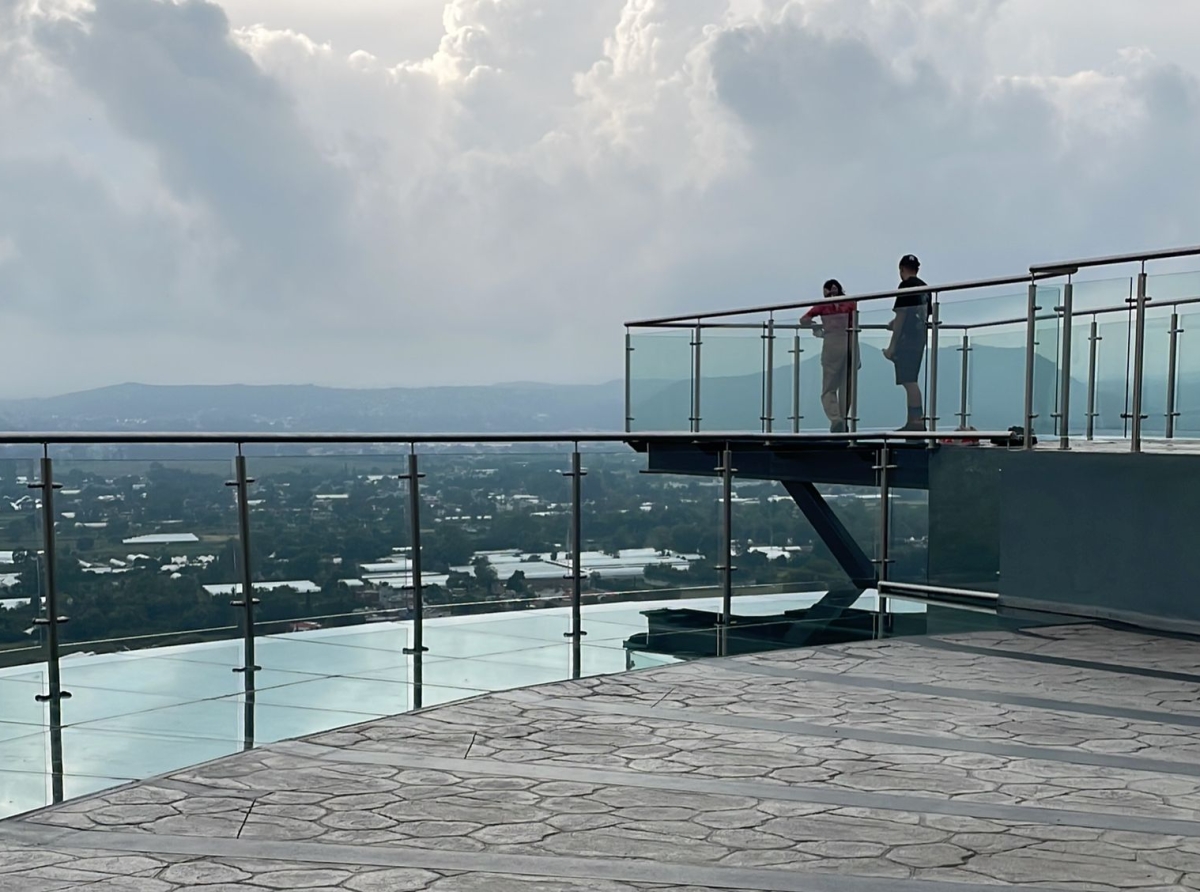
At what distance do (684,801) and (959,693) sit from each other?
7.91 ft

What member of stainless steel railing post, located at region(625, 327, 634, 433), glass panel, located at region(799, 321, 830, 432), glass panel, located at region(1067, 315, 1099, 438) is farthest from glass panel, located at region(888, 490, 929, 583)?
stainless steel railing post, located at region(625, 327, 634, 433)

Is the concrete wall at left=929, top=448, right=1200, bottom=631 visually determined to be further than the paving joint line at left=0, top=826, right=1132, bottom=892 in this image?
Yes

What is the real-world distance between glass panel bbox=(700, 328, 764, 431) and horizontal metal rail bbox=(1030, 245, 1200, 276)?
16.1ft

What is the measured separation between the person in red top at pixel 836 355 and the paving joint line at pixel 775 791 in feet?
26.4

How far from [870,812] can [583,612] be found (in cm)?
454

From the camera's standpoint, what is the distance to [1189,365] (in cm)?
966

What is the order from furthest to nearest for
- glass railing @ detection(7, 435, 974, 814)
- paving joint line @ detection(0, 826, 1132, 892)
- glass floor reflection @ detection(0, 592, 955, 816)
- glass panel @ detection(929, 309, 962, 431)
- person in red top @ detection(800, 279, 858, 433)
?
1. person in red top @ detection(800, 279, 858, 433)
2. glass panel @ detection(929, 309, 962, 431)
3. glass railing @ detection(7, 435, 974, 814)
4. glass floor reflection @ detection(0, 592, 955, 816)
5. paving joint line @ detection(0, 826, 1132, 892)

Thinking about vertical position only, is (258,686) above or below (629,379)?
below

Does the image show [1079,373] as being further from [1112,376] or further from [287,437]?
[287,437]

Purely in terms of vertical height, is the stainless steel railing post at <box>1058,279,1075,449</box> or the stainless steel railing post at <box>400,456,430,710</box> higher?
the stainless steel railing post at <box>1058,279,1075,449</box>

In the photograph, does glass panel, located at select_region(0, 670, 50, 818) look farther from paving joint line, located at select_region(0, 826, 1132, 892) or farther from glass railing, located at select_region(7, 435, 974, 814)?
paving joint line, located at select_region(0, 826, 1132, 892)

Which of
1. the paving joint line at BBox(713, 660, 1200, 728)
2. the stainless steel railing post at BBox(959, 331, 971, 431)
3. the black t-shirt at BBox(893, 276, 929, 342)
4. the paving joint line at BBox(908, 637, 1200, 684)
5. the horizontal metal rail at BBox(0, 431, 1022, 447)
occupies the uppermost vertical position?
the black t-shirt at BBox(893, 276, 929, 342)

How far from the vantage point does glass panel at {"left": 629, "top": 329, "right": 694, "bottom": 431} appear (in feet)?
48.5

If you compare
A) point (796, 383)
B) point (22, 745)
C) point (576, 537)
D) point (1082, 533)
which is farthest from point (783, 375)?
point (22, 745)
